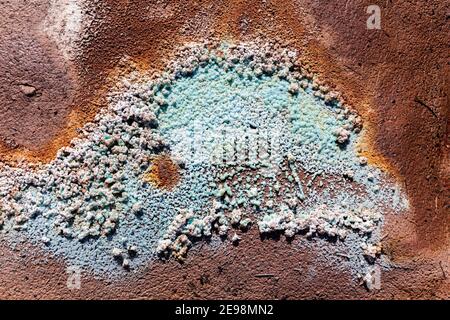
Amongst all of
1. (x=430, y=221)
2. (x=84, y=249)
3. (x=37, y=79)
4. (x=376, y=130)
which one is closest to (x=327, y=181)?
(x=376, y=130)

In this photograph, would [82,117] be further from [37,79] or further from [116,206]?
[116,206]

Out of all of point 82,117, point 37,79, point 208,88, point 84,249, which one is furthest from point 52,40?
point 84,249

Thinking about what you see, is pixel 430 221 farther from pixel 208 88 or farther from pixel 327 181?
pixel 208 88

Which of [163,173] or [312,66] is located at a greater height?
[312,66]

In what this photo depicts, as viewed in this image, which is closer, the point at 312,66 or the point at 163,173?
the point at 163,173
